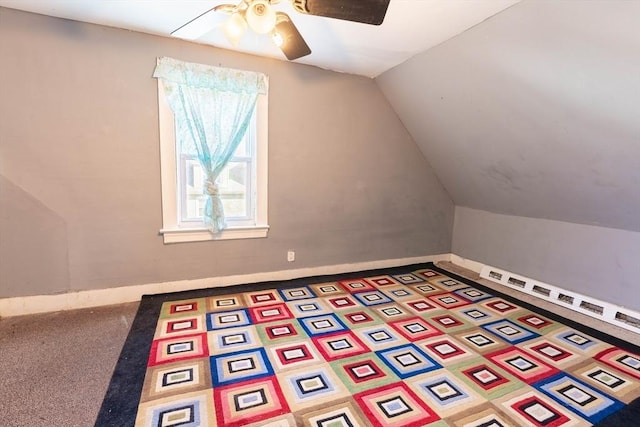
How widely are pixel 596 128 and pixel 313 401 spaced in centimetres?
248

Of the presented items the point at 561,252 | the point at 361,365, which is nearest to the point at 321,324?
the point at 361,365

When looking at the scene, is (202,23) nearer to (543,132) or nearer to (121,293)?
(121,293)

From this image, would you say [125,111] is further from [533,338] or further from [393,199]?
[533,338]

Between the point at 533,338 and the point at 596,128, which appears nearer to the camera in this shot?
the point at 596,128

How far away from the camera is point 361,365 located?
202 centimetres

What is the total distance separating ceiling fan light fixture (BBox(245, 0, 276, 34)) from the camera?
1.57 m

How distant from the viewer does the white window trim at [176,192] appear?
2.74 meters

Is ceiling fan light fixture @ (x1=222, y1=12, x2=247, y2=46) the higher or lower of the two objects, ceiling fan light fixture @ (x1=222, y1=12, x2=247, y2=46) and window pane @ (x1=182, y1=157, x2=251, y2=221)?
the higher

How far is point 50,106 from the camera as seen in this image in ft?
7.88

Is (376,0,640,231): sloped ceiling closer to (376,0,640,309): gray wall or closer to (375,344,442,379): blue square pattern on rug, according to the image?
(376,0,640,309): gray wall

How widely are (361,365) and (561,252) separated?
2390mm

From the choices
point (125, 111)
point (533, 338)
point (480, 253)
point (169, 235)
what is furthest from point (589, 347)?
point (125, 111)

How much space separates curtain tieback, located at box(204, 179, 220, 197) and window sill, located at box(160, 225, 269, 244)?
0.34 m

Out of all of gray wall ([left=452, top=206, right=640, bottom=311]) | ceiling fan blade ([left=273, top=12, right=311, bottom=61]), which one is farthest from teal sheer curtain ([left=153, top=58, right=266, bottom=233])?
gray wall ([left=452, top=206, right=640, bottom=311])
